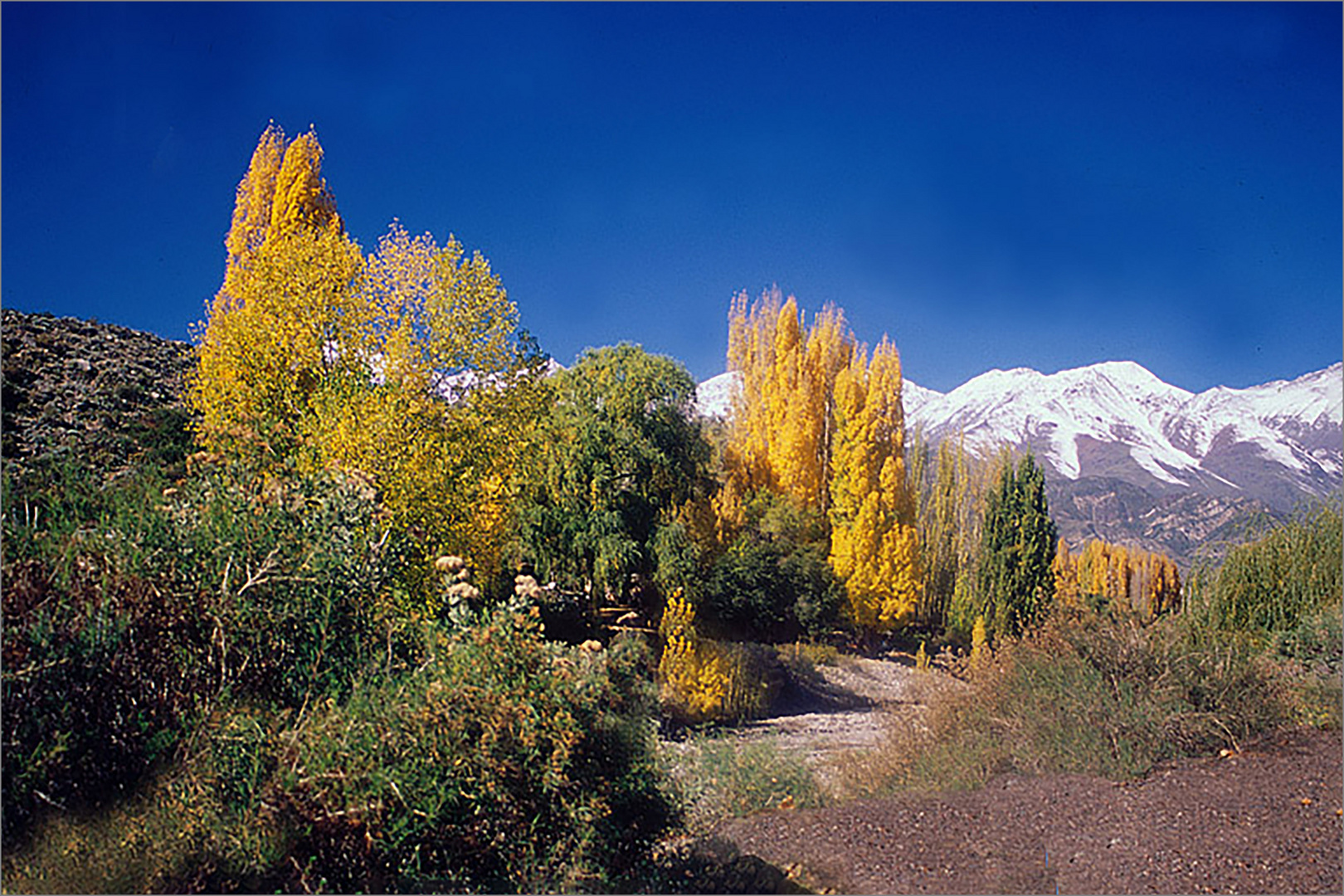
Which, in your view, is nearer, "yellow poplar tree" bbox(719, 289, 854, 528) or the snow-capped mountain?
"yellow poplar tree" bbox(719, 289, 854, 528)

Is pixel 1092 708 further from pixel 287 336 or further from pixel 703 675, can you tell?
pixel 703 675

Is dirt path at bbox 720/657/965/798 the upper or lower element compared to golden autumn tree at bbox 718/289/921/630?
lower

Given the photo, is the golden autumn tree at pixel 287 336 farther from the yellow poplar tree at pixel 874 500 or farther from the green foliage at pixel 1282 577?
the yellow poplar tree at pixel 874 500

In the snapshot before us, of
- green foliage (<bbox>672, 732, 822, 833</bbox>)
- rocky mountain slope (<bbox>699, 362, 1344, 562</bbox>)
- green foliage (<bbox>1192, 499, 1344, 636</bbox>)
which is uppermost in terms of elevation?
rocky mountain slope (<bbox>699, 362, 1344, 562</bbox>)

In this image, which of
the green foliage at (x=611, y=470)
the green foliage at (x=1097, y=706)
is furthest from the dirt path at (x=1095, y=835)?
the green foliage at (x=611, y=470)

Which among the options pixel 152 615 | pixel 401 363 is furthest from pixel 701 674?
pixel 152 615

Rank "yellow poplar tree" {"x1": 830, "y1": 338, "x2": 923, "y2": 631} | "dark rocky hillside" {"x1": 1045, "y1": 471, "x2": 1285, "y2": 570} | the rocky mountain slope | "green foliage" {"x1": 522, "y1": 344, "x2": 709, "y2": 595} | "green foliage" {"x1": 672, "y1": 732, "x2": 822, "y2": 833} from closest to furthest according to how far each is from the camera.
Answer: "green foliage" {"x1": 672, "y1": 732, "x2": 822, "y2": 833}
"green foliage" {"x1": 522, "y1": 344, "x2": 709, "y2": 595}
"yellow poplar tree" {"x1": 830, "y1": 338, "x2": 923, "y2": 631}
the rocky mountain slope
"dark rocky hillside" {"x1": 1045, "y1": 471, "x2": 1285, "y2": 570}

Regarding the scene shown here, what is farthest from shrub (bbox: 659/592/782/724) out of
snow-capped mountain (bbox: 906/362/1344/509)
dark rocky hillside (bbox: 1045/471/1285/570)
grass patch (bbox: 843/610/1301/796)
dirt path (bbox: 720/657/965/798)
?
dark rocky hillside (bbox: 1045/471/1285/570)

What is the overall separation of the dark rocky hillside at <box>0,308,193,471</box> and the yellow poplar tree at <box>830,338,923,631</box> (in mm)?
16771

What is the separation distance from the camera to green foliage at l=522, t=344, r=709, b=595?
1825 centimetres

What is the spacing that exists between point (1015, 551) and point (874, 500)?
12.8ft

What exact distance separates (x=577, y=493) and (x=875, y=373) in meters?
12.5

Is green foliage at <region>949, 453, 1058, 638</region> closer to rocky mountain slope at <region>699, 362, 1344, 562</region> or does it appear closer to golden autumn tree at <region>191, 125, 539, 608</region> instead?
rocky mountain slope at <region>699, 362, 1344, 562</region>

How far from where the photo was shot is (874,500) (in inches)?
1033
